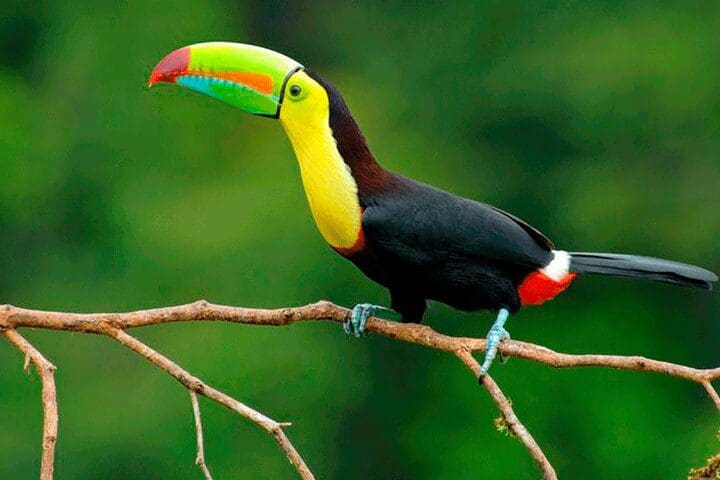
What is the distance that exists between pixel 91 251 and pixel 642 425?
10.1 ft

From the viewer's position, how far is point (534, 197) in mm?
9453

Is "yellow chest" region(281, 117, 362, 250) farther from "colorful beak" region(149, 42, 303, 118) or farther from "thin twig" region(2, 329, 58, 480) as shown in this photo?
"thin twig" region(2, 329, 58, 480)

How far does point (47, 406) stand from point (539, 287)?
1.10 m

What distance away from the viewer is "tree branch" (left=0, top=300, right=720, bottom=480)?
2.51m

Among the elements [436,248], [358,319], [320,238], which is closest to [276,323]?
[358,319]

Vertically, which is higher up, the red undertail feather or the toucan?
the toucan

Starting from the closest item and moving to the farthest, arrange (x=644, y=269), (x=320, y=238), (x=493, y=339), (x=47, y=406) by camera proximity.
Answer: (x=47, y=406), (x=493, y=339), (x=644, y=269), (x=320, y=238)

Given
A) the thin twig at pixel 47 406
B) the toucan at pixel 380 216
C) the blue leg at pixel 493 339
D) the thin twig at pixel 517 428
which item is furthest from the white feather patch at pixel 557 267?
the thin twig at pixel 47 406

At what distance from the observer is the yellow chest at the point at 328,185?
3.10m

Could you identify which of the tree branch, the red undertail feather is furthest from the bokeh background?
the tree branch

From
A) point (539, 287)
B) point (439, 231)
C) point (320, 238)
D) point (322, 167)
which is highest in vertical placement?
point (322, 167)

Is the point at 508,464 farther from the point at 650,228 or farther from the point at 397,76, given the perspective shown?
the point at 397,76

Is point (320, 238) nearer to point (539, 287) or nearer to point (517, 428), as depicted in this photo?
point (539, 287)

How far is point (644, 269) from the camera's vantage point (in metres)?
3.25
